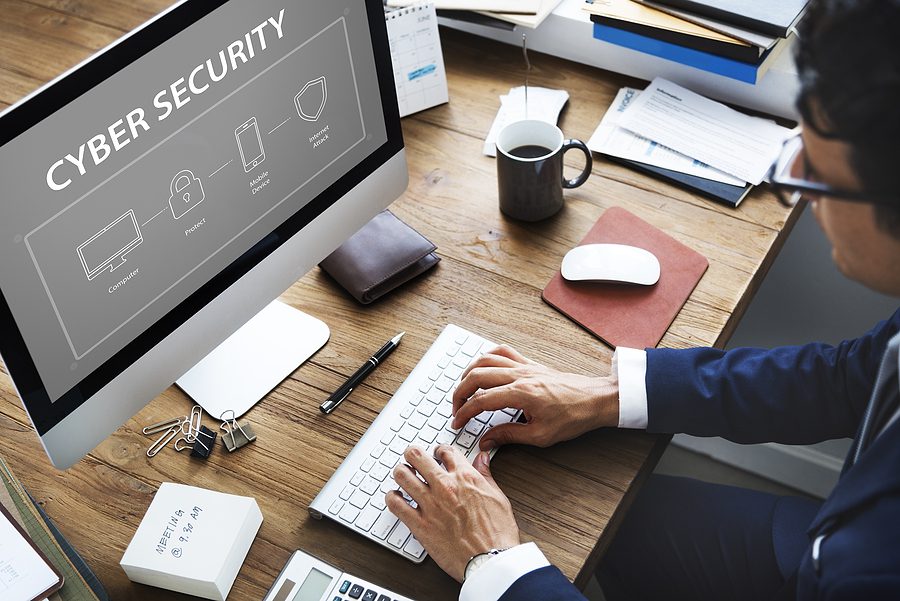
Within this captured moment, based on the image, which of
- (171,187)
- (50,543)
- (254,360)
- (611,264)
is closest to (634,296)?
(611,264)

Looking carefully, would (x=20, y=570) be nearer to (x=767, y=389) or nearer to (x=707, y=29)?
(x=767, y=389)

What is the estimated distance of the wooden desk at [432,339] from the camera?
1020mm

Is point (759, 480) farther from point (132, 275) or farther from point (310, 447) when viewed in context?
point (132, 275)

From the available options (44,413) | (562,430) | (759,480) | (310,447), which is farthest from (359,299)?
(759,480)

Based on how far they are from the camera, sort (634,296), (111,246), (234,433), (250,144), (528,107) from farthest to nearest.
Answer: (528,107)
(634,296)
(234,433)
(250,144)
(111,246)

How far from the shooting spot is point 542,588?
930mm

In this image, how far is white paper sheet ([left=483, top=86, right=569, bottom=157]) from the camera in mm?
1495

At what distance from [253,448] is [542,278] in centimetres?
46

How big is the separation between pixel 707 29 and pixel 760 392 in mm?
636

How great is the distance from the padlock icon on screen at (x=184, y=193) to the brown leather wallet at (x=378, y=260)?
1.04ft

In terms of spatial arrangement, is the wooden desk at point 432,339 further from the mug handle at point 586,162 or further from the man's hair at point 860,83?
the man's hair at point 860,83

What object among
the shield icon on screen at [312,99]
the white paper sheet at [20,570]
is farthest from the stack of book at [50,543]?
the shield icon on screen at [312,99]

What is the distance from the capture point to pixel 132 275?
3.13 ft

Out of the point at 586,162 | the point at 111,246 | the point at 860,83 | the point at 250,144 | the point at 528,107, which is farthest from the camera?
the point at 528,107
